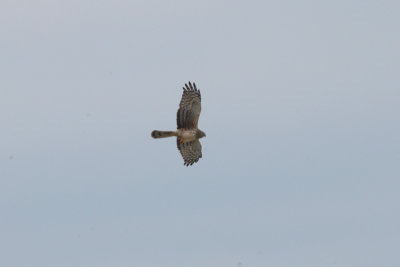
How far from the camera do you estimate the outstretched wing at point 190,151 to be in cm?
4125

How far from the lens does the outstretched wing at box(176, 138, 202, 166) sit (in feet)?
135

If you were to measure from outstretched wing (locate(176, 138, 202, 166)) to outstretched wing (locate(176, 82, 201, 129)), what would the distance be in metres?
0.93

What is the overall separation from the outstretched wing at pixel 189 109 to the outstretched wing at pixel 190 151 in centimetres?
93

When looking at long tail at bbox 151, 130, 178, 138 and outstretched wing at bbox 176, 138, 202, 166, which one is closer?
long tail at bbox 151, 130, 178, 138

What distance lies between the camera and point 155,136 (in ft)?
130

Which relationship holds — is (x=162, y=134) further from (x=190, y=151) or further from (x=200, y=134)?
(x=190, y=151)

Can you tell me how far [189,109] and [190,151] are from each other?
7.56 ft

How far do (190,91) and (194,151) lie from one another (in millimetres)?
3076

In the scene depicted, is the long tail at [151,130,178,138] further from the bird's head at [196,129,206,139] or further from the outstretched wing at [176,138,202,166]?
the bird's head at [196,129,206,139]

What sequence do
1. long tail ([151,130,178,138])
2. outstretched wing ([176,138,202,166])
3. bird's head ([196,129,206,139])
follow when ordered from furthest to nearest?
outstretched wing ([176,138,202,166])
bird's head ([196,129,206,139])
long tail ([151,130,178,138])

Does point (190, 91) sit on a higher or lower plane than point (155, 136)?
higher

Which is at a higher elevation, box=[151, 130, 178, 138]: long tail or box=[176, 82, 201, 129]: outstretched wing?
box=[176, 82, 201, 129]: outstretched wing

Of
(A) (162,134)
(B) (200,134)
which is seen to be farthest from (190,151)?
(A) (162,134)

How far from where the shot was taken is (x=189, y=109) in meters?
40.7
